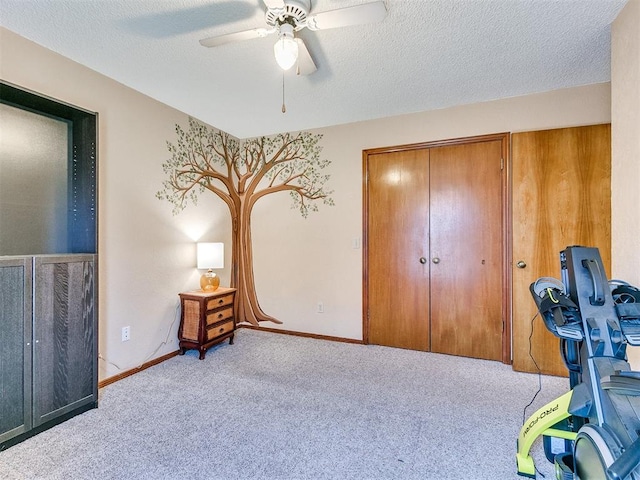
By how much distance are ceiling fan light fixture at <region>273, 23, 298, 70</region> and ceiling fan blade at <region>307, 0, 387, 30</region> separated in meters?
0.11

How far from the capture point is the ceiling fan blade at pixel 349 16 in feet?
4.69

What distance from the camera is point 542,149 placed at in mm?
2684

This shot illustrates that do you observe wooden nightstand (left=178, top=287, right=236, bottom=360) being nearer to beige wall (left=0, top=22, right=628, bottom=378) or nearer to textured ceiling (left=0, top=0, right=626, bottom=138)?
beige wall (left=0, top=22, right=628, bottom=378)

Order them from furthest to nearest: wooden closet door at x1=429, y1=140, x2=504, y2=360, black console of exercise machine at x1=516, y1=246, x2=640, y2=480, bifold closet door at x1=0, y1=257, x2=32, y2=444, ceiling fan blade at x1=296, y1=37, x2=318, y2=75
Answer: wooden closet door at x1=429, y1=140, x2=504, y2=360 < ceiling fan blade at x1=296, y1=37, x2=318, y2=75 < bifold closet door at x1=0, y1=257, x2=32, y2=444 < black console of exercise machine at x1=516, y1=246, x2=640, y2=480

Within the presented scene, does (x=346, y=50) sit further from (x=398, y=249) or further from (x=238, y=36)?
(x=398, y=249)

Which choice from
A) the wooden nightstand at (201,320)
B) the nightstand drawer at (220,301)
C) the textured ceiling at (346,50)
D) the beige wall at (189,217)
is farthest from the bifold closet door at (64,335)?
the textured ceiling at (346,50)

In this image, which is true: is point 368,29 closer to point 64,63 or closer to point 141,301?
point 64,63

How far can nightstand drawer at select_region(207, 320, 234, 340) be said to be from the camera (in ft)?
10.1

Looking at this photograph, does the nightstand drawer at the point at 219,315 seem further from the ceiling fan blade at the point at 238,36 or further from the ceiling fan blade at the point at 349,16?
the ceiling fan blade at the point at 349,16

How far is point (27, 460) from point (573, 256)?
2742 millimetres

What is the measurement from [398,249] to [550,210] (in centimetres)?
133

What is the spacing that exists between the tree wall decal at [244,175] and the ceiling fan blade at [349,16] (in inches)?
80.1

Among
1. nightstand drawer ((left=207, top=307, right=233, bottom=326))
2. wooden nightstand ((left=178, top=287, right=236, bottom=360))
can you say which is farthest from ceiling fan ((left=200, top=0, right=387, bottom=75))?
nightstand drawer ((left=207, top=307, right=233, bottom=326))

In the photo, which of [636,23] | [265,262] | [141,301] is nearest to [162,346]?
[141,301]
